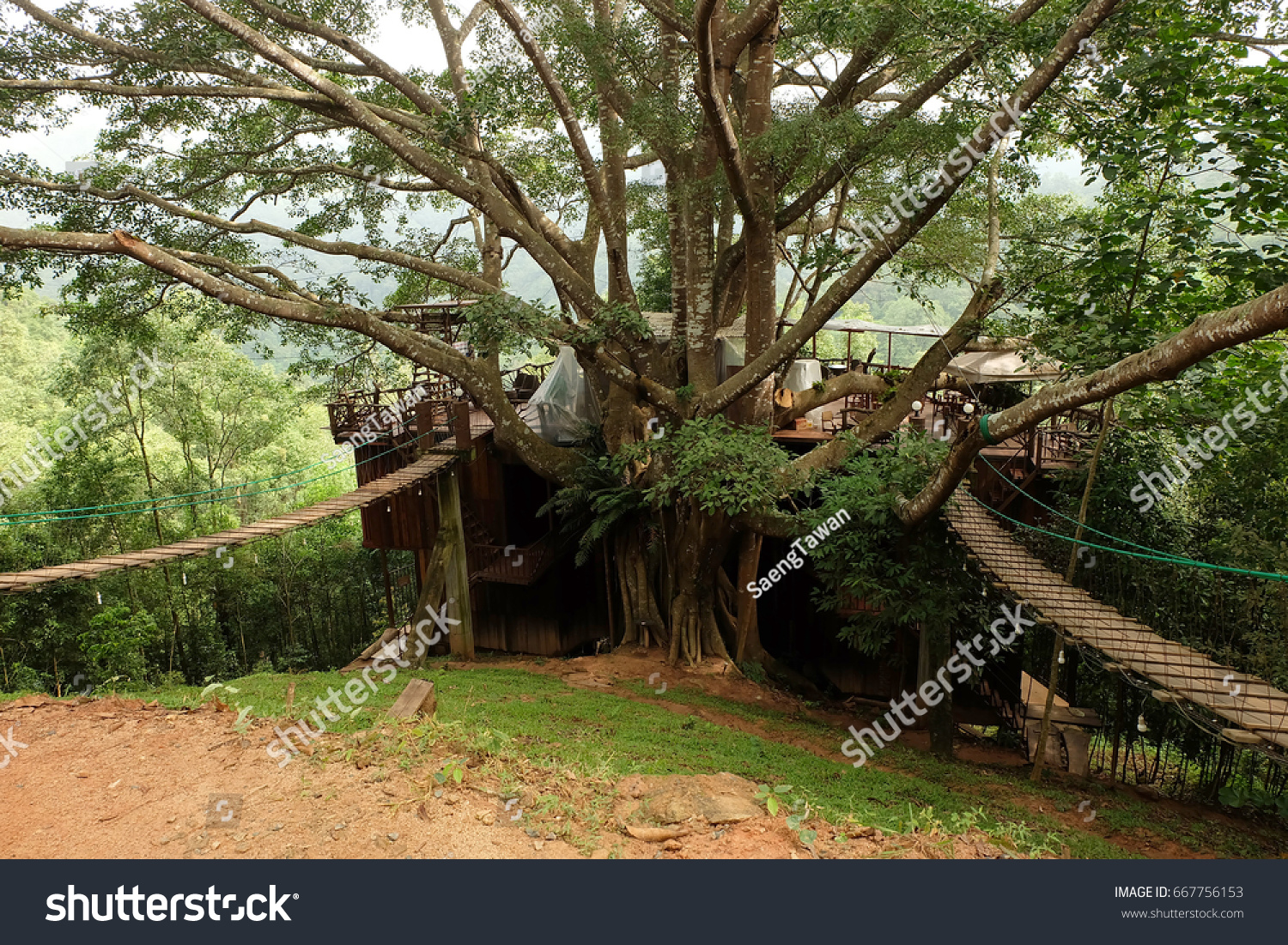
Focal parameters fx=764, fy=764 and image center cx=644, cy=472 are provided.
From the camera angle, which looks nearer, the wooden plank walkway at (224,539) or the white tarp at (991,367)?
the wooden plank walkway at (224,539)

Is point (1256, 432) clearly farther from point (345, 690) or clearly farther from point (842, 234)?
point (345, 690)

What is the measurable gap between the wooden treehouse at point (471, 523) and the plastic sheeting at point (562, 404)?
761 mm

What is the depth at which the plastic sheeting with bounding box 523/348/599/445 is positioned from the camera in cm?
1097

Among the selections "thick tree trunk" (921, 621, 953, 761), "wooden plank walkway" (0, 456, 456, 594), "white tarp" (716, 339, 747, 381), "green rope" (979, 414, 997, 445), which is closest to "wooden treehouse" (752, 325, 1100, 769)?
"thick tree trunk" (921, 621, 953, 761)

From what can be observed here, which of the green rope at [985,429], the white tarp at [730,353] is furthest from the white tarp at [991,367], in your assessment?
the green rope at [985,429]

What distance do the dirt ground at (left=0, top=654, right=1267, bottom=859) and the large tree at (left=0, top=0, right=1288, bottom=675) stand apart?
9.32 feet

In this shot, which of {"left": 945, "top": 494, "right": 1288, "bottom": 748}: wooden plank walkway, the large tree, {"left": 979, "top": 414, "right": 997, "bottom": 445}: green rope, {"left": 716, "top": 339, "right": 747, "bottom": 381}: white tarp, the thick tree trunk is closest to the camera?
{"left": 945, "top": 494, "right": 1288, "bottom": 748}: wooden plank walkway

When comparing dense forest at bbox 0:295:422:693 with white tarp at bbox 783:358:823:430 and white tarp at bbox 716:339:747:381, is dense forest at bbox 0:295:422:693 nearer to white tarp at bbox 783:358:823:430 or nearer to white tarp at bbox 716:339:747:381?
white tarp at bbox 716:339:747:381

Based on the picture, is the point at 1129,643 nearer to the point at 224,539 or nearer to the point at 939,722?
the point at 939,722

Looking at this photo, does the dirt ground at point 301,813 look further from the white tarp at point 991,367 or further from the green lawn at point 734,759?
the white tarp at point 991,367

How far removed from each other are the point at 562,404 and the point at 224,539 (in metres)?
5.14

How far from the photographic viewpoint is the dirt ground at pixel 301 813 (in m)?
3.72

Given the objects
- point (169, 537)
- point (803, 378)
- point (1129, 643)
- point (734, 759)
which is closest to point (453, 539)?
point (734, 759)
